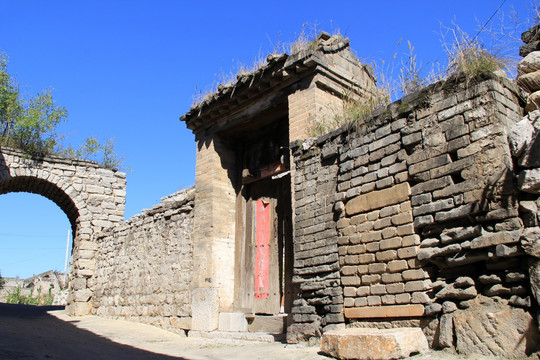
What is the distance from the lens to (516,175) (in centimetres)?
403

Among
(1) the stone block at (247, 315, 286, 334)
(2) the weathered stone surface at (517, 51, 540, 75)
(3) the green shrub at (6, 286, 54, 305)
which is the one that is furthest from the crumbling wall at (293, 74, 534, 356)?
(3) the green shrub at (6, 286, 54, 305)

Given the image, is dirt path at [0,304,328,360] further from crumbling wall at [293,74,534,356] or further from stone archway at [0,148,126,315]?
stone archway at [0,148,126,315]

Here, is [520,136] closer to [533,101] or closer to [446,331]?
[533,101]

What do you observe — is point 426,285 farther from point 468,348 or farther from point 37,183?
point 37,183

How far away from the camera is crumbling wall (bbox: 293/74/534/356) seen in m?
4.07

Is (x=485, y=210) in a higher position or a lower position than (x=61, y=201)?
lower

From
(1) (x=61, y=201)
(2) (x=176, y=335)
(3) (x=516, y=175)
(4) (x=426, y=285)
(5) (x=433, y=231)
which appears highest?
(1) (x=61, y=201)

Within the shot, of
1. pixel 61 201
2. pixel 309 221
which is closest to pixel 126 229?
pixel 61 201

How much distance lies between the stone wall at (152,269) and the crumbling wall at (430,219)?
12.5 ft

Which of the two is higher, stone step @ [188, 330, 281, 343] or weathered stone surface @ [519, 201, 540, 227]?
weathered stone surface @ [519, 201, 540, 227]

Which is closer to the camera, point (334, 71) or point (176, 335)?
point (334, 71)

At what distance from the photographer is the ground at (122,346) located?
5492 millimetres

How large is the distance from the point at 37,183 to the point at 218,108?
7.70 metres

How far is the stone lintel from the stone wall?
432 centimetres
